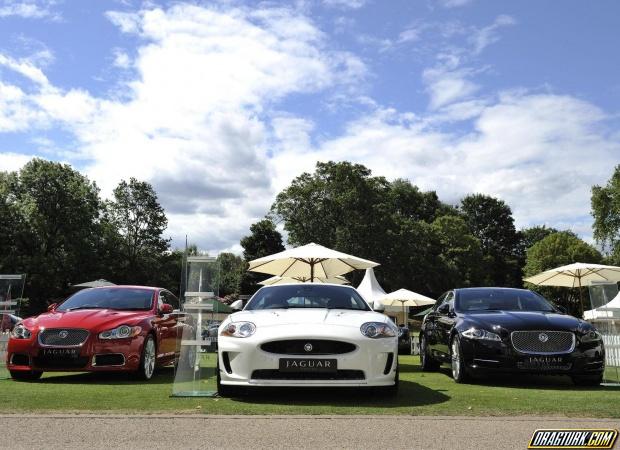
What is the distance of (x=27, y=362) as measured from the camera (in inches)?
379

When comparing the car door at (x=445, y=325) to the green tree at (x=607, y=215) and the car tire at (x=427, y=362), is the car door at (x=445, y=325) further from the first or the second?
the green tree at (x=607, y=215)

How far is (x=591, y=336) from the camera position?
9.27 metres

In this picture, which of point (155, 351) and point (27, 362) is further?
point (155, 351)

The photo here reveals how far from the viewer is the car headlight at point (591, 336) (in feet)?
30.0

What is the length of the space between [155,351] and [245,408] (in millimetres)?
4274

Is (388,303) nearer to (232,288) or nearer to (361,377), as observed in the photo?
(361,377)

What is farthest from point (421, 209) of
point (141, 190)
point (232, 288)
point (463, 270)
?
point (141, 190)

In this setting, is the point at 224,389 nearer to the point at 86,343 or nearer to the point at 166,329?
the point at 86,343

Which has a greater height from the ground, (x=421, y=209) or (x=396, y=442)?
(x=421, y=209)

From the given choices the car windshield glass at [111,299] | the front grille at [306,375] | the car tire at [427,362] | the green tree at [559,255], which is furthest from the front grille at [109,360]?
the green tree at [559,255]

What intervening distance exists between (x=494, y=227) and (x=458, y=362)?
245 ft

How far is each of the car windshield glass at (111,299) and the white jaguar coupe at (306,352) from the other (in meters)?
3.94

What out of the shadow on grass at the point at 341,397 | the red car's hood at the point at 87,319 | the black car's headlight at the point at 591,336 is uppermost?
the red car's hood at the point at 87,319

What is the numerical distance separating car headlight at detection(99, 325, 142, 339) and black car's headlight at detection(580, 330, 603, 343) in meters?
6.44
